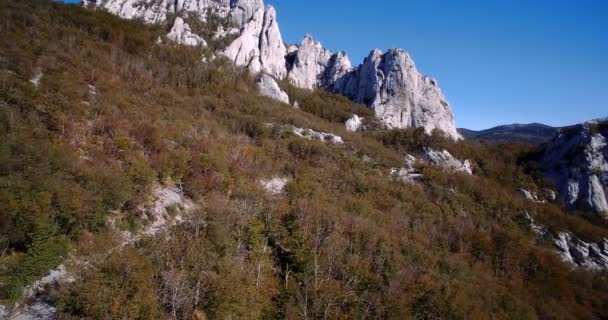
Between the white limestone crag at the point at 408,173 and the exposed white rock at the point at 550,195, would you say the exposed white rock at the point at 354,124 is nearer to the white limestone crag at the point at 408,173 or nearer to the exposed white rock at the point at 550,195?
the white limestone crag at the point at 408,173

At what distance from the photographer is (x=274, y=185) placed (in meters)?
48.4

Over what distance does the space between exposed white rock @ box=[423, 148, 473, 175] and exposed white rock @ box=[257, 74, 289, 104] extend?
42.4 m

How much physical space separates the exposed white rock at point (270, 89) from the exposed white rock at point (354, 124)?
1925 centimetres

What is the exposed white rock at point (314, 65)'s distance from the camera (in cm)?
12069

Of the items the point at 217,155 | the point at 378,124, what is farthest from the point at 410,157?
the point at 217,155

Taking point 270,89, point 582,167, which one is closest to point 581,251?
point 582,167

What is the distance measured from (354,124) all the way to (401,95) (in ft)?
76.7

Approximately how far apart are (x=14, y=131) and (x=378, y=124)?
3309 inches

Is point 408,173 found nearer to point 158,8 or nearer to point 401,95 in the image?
point 401,95

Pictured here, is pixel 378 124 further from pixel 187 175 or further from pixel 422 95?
pixel 187 175

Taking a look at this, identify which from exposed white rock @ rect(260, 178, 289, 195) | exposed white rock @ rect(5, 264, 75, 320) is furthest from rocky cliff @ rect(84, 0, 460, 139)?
exposed white rock @ rect(5, 264, 75, 320)

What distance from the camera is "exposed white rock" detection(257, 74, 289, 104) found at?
9568 cm

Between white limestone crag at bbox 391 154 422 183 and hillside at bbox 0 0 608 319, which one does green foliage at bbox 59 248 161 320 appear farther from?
white limestone crag at bbox 391 154 422 183

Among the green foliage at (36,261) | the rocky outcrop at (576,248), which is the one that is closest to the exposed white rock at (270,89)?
the rocky outcrop at (576,248)
